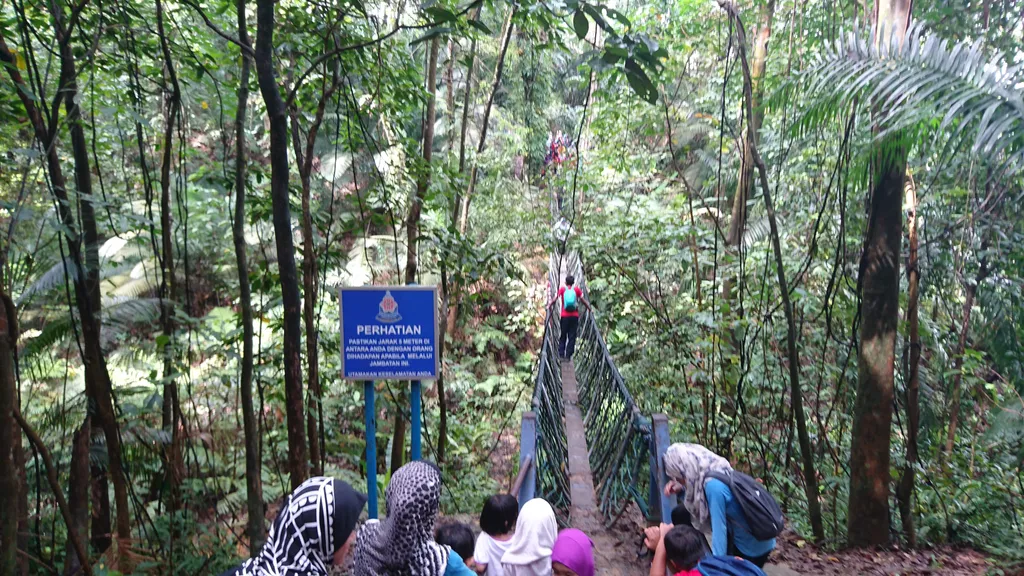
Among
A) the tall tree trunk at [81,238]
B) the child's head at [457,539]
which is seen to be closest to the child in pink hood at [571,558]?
the child's head at [457,539]

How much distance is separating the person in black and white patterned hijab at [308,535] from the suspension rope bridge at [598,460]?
1.55 metres

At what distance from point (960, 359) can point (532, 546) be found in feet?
15.6

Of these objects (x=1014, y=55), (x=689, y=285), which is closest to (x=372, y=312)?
(x=1014, y=55)

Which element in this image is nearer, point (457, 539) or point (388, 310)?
point (457, 539)

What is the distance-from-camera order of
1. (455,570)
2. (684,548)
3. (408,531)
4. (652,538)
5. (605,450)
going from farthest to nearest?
(605,450) → (652,538) → (684,548) → (455,570) → (408,531)

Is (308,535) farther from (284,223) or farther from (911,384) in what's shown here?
(911,384)

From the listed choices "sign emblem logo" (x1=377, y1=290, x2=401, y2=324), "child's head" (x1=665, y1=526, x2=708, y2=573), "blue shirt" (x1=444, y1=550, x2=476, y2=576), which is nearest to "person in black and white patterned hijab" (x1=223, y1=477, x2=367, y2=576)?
"blue shirt" (x1=444, y1=550, x2=476, y2=576)

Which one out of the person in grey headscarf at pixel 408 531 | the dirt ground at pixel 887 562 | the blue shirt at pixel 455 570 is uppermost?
the person in grey headscarf at pixel 408 531

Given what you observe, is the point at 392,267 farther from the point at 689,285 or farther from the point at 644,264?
the point at 689,285

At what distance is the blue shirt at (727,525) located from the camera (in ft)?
6.72

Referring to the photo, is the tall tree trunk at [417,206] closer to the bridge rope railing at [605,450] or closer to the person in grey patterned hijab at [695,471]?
the bridge rope railing at [605,450]

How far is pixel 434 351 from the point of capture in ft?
8.41

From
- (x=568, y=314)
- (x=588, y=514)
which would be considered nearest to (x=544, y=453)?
(x=588, y=514)

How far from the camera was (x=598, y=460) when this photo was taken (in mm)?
4449
